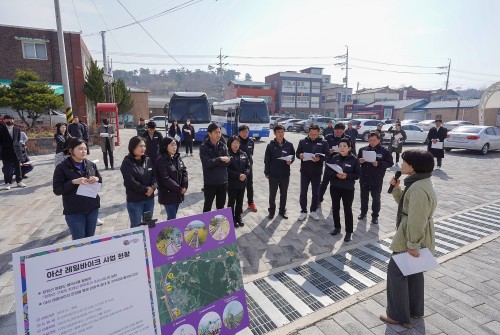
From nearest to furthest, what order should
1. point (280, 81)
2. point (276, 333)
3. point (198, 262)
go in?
point (198, 262)
point (276, 333)
point (280, 81)

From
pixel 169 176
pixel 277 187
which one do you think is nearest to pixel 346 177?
pixel 277 187

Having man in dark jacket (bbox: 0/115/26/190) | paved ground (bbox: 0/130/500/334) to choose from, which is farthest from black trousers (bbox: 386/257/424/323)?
man in dark jacket (bbox: 0/115/26/190)

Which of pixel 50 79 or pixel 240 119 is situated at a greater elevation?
pixel 50 79

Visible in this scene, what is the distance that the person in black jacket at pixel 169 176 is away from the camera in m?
4.20

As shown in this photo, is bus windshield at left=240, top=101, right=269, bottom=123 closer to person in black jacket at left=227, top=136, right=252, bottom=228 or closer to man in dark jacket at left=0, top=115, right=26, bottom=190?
man in dark jacket at left=0, top=115, right=26, bottom=190

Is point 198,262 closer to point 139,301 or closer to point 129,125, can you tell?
point 139,301

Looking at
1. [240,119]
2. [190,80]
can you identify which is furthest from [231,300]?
[190,80]

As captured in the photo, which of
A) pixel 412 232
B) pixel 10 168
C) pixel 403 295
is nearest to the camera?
pixel 412 232

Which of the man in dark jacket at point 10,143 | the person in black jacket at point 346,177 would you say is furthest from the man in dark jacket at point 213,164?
the man in dark jacket at point 10,143

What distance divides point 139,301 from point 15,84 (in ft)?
67.6

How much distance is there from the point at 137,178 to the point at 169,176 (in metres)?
0.46

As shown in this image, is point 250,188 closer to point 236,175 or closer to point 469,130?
point 236,175

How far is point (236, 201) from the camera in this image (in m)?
5.66

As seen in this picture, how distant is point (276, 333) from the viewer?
2955 mm
